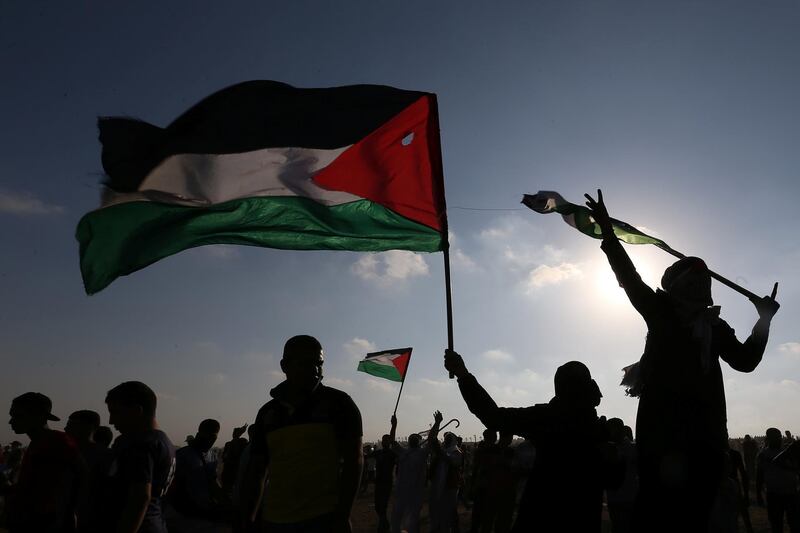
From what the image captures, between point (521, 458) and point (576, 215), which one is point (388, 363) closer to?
point (521, 458)

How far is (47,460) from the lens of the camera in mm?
5309

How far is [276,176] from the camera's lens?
5.42m

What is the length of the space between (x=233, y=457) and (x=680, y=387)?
9.89m

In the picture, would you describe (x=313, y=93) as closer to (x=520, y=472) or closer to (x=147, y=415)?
(x=147, y=415)

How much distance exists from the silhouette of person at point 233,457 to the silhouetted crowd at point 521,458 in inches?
178

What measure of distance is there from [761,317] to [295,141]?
389 centimetres

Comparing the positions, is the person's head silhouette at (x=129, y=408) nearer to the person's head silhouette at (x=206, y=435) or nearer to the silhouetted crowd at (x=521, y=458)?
the silhouetted crowd at (x=521, y=458)

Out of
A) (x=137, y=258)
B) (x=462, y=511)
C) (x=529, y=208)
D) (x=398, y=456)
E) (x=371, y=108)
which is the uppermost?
(x=371, y=108)

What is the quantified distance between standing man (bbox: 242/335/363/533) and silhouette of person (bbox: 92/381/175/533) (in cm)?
61

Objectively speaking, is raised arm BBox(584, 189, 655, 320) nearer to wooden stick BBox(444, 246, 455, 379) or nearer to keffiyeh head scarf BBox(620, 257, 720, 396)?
keffiyeh head scarf BBox(620, 257, 720, 396)

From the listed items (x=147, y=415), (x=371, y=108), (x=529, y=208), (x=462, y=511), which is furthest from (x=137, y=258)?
(x=462, y=511)

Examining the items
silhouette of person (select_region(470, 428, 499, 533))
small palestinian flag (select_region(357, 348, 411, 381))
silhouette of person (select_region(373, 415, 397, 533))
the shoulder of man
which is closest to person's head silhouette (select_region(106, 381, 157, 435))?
the shoulder of man

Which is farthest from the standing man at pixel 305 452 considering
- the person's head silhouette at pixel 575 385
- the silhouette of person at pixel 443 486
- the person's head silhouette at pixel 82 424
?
the silhouette of person at pixel 443 486

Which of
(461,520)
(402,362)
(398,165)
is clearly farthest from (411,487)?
(398,165)
